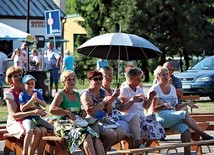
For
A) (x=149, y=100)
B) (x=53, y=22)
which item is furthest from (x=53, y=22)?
(x=149, y=100)

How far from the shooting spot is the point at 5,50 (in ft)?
172

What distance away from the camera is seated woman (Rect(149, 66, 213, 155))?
41.3ft

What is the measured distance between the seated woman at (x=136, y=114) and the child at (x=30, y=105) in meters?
1.24

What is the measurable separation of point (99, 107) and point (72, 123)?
0.49 metres

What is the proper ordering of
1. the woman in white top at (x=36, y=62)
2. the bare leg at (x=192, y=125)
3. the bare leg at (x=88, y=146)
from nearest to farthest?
the bare leg at (x=88, y=146) < the bare leg at (x=192, y=125) < the woman in white top at (x=36, y=62)

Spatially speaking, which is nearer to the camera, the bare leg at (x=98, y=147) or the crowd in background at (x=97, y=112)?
the bare leg at (x=98, y=147)

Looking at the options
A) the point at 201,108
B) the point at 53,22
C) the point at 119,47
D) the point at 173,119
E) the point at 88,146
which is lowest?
the point at 201,108

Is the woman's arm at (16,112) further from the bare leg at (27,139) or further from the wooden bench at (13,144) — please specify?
the wooden bench at (13,144)

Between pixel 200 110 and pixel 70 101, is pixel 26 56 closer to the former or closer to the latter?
pixel 200 110

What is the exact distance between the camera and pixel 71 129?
11.0 meters

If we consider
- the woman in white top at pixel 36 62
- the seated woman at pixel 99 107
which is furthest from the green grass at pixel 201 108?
the seated woman at pixel 99 107

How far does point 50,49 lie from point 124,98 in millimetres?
15563

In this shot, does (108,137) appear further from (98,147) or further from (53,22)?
(53,22)

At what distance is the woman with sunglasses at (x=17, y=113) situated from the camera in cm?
1134
